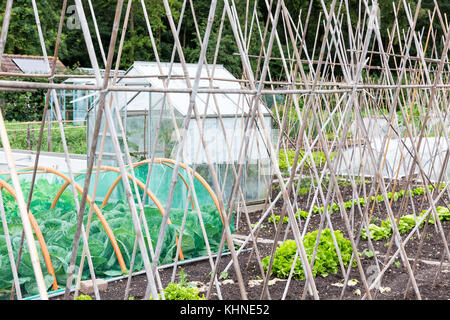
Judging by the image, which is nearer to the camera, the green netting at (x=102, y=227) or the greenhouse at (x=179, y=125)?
the green netting at (x=102, y=227)

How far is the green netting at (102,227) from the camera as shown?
4.45 meters

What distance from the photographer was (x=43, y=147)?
42.1 ft

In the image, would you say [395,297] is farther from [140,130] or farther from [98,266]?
[140,130]

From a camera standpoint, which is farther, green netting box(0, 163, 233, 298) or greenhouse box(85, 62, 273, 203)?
greenhouse box(85, 62, 273, 203)

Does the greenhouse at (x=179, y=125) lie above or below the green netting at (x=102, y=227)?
above

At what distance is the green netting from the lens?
445cm

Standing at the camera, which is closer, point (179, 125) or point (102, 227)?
point (102, 227)

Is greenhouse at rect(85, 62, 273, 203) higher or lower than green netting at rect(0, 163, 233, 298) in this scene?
higher

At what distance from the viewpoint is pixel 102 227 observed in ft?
16.6

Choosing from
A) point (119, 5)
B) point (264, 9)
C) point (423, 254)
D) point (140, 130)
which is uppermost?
point (264, 9)

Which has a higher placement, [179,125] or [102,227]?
[179,125]

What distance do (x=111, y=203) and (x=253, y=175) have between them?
247cm
